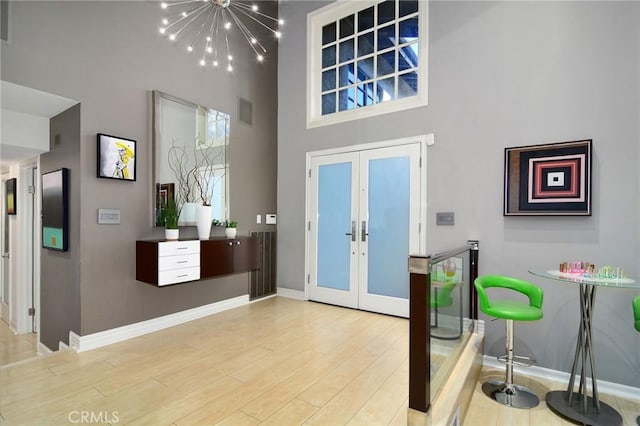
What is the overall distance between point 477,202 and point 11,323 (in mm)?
5998

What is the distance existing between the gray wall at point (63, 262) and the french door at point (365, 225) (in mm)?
2818

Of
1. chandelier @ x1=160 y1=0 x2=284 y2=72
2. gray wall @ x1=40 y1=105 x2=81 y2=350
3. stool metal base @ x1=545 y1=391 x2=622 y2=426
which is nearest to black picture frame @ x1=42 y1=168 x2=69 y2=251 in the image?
gray wall @ x1=40 y1=105 x2=81 y2=350

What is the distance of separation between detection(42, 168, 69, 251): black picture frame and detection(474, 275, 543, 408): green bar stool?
153 inches

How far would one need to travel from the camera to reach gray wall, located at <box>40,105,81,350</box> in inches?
120

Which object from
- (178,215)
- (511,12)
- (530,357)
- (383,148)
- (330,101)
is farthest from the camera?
(330,101)

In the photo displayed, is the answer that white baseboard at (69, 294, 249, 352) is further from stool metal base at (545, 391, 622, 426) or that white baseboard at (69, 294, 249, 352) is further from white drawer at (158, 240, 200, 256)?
stool metal base at (545, 391, 622, 426)

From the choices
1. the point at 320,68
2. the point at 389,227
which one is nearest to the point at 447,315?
the point at 389,227

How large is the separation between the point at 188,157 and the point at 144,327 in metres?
1.99

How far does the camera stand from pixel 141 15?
3434 mm

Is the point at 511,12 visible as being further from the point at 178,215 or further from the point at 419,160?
the point at 178,215

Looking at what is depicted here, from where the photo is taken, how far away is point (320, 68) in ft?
16.0

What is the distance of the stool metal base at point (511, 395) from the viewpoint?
239 cm

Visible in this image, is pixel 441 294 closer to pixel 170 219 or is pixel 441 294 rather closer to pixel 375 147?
pixel 375 147

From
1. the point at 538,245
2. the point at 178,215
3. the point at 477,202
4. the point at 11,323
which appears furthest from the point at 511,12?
the point at 11,323
